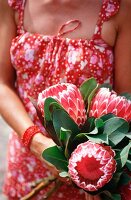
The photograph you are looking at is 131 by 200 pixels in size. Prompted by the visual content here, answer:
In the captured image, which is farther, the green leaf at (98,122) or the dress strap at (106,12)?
the dress strap at (106,12)

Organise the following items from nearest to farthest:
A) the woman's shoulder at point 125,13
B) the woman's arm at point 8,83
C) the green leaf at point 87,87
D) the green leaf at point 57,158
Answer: the green leaf at point 57,158 < the green leaf at point 87,87 < the woman's shoulder at point 125,13 < the woman's arm at point 8,83

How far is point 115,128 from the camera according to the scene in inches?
65.6

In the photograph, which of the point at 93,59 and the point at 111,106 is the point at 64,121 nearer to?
the point at 111,106

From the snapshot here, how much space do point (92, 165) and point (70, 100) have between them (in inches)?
9.8

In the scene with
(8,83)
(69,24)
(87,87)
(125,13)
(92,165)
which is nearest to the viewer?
(92,165)

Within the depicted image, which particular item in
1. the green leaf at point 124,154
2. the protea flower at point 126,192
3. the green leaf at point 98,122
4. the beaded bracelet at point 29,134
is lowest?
the protea flower at point 126,192

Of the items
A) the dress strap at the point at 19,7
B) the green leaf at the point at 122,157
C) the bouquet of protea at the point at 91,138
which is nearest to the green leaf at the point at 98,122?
the bouquet of protea at the point at 91,138

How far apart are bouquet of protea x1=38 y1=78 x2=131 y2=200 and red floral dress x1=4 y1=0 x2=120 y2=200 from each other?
302 mm

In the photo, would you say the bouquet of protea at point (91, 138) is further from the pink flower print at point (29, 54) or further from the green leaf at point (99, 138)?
the pink flower print at point (29, 54)

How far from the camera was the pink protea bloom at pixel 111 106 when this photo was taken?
1717mm

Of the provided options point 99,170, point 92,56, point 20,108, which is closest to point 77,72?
point 92,56

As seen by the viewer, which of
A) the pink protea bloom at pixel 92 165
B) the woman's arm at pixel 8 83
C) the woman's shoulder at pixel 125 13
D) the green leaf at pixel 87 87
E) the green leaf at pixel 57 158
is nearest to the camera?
the pink protea bloom at pixel 92 165

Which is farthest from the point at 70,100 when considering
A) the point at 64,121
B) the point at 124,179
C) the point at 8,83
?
the point at 8,83

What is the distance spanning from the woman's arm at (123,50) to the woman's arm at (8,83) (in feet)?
1.37
